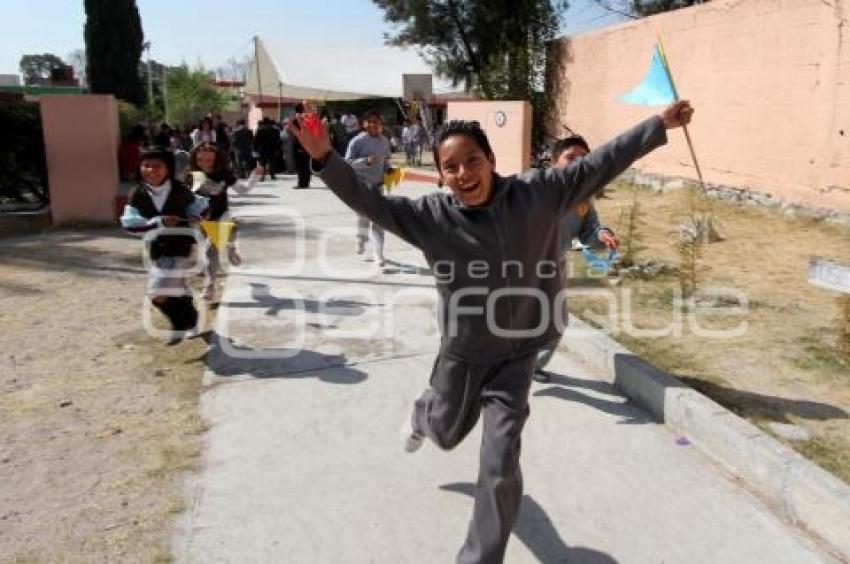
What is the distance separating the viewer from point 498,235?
110 inches

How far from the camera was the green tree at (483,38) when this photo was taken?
20359 millimetres

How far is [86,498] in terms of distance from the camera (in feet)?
11.3

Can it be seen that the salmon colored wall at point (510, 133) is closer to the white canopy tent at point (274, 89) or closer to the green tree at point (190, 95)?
the white canopy tent at point (274, 89)

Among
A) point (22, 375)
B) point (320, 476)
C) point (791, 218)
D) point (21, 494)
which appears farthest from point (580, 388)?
point (791, 218)

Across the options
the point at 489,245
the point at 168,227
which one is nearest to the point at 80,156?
the point at 168,227

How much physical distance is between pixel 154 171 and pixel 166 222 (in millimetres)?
411

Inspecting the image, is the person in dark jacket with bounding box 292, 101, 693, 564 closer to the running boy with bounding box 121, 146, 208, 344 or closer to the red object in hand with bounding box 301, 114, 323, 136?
the red object in hand with bounding box 301, 114, 323, 136

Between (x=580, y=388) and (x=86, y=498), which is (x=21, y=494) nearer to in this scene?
(x=86, y=498)

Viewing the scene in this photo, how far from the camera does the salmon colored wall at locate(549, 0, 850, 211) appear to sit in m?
10.1

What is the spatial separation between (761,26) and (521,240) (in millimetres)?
10600

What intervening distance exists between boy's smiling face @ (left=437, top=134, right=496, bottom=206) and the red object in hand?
0.47 metres

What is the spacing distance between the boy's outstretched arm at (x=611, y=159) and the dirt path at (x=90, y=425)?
2.11m

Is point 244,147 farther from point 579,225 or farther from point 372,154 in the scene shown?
point 579,225

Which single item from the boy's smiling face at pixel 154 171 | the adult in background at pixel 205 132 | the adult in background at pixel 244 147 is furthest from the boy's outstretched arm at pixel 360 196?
the adult in background at pixel 244 147
